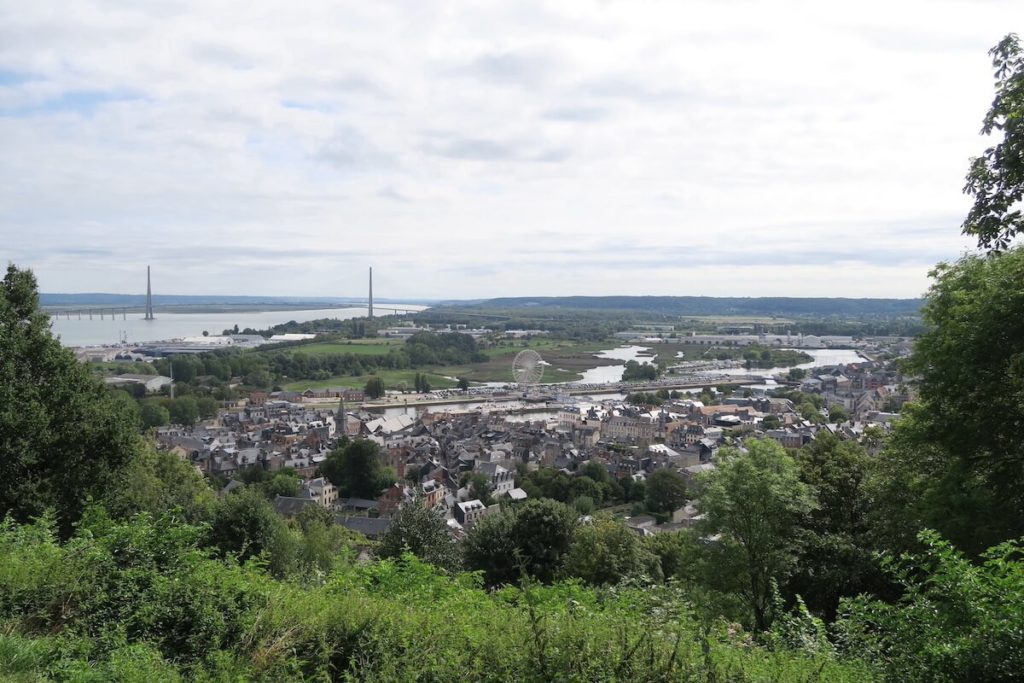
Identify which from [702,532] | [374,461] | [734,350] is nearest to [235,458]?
[374,461]

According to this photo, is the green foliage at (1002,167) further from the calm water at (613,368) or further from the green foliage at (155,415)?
the calm water at (613,368)

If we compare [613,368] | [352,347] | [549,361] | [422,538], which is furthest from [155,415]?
[613,368]

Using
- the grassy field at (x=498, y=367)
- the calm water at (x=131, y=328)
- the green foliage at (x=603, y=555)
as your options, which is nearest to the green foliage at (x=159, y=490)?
the green foliage at (x=603, y=555)

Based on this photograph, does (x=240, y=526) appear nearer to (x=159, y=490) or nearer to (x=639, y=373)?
(x=159, y=490)

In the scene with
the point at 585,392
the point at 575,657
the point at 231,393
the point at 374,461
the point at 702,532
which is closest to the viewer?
the point at 575,657

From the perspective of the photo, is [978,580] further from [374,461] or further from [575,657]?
[374,461]

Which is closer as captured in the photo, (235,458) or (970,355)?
(970,355)

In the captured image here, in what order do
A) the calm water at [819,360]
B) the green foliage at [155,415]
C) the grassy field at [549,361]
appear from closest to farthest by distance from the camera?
1. the green foliage at [155,415]
2. the grassy field at [549,361]
3. the calm water at [819,360]

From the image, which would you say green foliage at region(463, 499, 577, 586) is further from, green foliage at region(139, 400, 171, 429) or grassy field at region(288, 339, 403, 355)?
grassy field at region(288, 339, 403, 355)
